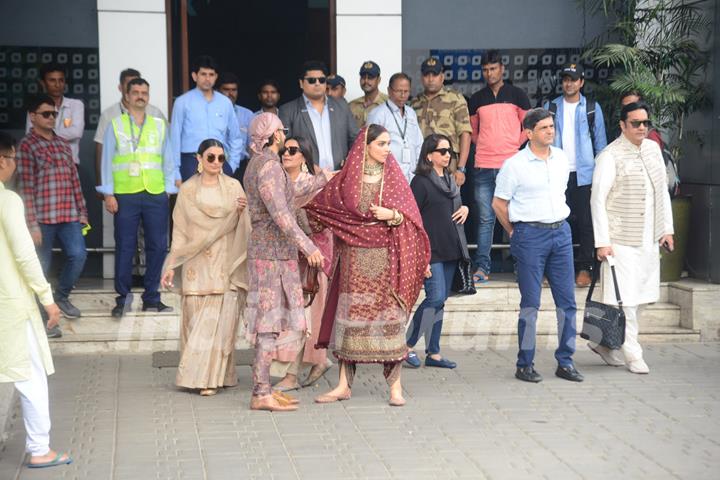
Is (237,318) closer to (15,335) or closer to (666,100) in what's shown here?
(15,335)

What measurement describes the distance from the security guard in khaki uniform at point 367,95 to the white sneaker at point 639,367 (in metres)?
3.57

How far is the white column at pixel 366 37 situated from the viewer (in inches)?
456

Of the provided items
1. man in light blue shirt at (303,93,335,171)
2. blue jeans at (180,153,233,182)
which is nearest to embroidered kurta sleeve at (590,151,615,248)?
man in light blue shirt at (303,93,335,171)

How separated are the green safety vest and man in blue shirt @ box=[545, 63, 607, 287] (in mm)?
3805

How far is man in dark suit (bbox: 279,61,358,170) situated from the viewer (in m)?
10.4

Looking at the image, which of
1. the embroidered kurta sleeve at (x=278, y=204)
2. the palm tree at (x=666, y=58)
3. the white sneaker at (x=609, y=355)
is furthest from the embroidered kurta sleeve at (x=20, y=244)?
the palm tree at (x=666, y=58)

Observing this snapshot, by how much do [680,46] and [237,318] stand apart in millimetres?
5412

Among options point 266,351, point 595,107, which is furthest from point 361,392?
point 595,107

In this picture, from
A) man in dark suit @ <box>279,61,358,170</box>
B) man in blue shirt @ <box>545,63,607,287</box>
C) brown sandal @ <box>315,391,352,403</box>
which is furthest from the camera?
man in blue shirt @ <box>545,63,607,287</box>

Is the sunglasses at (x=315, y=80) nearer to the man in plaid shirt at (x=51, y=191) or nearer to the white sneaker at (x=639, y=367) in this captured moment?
the man in plaid shirt at (x=51, y=191)

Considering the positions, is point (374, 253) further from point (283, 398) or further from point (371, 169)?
point (283, 398)

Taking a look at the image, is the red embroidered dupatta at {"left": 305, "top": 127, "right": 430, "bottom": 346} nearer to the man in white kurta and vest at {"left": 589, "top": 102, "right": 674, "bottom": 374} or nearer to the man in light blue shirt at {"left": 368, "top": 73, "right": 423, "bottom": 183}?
the man in white kurta and vest at {"left": 589, "top": 102, "right": 674, "bottom": 374}

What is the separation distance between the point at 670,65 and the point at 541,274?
3591mm

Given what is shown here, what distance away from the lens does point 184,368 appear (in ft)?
27.0
